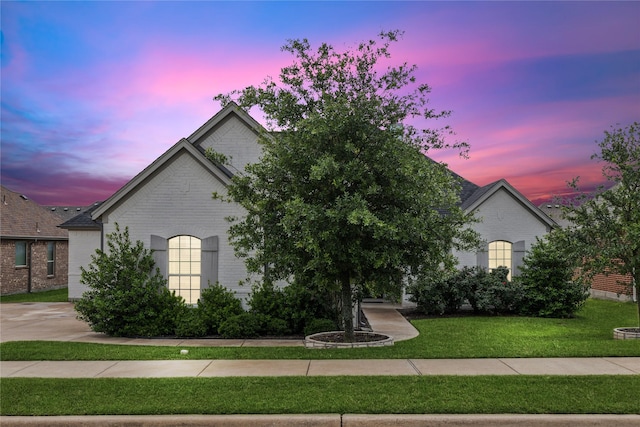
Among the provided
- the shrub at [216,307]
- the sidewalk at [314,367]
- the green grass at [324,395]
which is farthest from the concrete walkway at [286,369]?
the shrub at [216,307]

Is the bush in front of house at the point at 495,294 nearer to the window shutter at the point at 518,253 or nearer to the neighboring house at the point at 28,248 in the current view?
the window shutter at the point at 518,253

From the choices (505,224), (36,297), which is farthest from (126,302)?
(36,297)

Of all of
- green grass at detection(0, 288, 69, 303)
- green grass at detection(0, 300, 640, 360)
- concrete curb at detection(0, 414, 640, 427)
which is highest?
concrete curb at detection(0, 414, 640, 427)

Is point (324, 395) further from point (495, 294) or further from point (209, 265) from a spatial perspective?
point (495, 294)

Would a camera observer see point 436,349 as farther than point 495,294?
No

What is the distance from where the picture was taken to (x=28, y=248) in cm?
3034

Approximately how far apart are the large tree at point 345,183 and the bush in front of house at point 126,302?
12.0ft

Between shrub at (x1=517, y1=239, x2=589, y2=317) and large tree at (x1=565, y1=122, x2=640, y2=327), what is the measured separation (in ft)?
14.4

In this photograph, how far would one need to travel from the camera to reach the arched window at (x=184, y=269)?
54.0ft

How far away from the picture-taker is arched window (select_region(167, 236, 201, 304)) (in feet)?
54.0

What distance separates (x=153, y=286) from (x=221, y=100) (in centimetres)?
572

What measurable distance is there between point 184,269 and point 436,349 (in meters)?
8.35

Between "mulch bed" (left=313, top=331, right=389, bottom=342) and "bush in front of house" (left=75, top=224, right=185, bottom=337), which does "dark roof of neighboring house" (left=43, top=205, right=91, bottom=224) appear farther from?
"mulch bed" (left=313, top=331, right=389, bottom=342)

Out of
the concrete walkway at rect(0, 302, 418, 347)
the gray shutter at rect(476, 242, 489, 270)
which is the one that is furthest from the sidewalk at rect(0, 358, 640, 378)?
the gray shutter at rect(476, 242, 489, 270)
